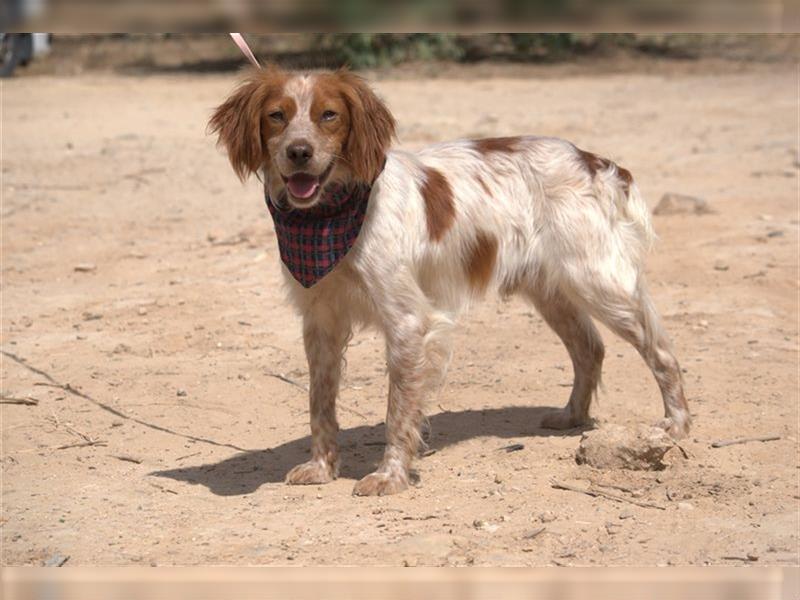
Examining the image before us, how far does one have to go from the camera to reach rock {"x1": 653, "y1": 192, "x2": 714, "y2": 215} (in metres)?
9.25

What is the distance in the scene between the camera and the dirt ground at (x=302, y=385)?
4.30 m

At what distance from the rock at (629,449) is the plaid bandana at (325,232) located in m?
1.31

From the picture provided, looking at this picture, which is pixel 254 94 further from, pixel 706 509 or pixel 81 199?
pixel 81 199

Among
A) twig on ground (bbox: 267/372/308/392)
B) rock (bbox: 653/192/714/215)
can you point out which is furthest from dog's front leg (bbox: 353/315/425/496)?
rock (bbox: 653/192/714/215)

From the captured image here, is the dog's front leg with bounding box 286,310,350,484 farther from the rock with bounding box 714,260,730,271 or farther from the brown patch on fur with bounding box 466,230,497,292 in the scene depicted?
the rock with bounding box 714,260,730,271

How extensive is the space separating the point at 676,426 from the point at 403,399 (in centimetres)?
132

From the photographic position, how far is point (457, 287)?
208 inches

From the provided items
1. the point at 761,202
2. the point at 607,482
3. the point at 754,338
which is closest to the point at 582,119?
the point at 761,202

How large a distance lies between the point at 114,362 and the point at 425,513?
288 centimetres

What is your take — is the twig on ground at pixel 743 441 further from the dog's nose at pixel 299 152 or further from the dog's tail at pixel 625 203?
the dog's nose at pixel 299 152

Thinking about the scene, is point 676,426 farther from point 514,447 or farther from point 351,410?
point 351,410

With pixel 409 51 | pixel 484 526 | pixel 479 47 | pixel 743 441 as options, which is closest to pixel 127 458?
pixel 484 526

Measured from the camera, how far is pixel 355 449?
561cm

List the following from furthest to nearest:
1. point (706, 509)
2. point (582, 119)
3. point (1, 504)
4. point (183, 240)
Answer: point (582, 119) < point (183, 240) < point (1, 504) < point (706, 509)
